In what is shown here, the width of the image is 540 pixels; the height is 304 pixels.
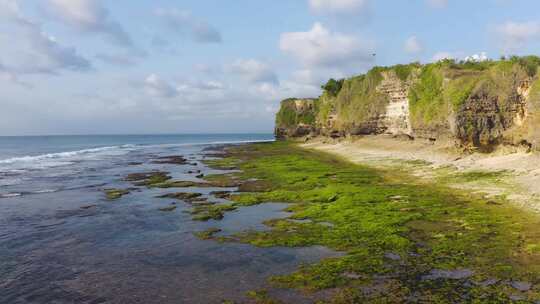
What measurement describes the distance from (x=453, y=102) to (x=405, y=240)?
27.7 m

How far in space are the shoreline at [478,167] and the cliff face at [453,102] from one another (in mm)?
1484

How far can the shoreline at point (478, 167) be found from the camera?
21578 millimetres

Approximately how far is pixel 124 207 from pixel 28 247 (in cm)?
827

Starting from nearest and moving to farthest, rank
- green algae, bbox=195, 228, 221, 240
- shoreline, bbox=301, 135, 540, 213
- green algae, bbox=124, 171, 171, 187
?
green algae, bbox=195, 228, 221, 240
shoreline, bbox=301, 135, 540, 213
green algae, bbox=124, 171, 171, 187

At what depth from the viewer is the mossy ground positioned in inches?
422

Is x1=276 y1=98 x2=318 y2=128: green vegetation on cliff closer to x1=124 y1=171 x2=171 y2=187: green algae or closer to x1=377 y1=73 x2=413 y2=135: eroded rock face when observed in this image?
x1=377 y1=73 x2=413 y2=135: eroded rock face

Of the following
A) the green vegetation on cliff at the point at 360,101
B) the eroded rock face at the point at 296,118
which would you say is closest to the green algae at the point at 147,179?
the green vegetation on cliff at the point at 360,101

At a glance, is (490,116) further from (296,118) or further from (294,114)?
(294,114)

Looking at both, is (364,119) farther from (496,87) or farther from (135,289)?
(135,289)

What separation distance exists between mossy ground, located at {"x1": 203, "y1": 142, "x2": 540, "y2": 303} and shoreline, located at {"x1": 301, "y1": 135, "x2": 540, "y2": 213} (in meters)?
1.23

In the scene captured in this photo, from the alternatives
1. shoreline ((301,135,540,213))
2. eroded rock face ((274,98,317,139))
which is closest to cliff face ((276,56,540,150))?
shoreline ((301,135,540,213))

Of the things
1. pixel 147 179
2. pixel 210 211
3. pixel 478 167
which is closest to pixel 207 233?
pixel 210 211

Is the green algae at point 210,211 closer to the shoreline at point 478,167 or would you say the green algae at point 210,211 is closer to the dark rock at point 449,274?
the dark rock at point 449,274

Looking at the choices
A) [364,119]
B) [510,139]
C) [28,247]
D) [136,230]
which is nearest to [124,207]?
[136,230]
